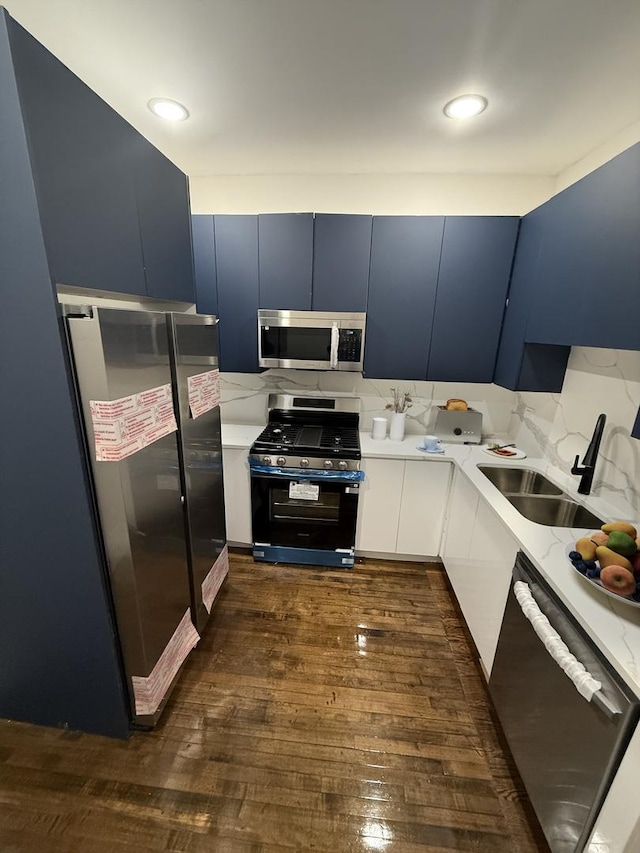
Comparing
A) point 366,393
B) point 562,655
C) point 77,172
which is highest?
point 77,172

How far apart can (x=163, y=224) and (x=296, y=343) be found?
3.23ft

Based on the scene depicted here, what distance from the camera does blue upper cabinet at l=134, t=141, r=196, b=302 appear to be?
4.12 ft

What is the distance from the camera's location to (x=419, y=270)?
2.11 m

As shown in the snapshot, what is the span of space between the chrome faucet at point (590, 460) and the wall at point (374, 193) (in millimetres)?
1627

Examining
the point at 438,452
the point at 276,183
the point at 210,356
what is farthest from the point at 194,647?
the point at 276,183

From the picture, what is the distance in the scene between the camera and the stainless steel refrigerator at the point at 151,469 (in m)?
0.97

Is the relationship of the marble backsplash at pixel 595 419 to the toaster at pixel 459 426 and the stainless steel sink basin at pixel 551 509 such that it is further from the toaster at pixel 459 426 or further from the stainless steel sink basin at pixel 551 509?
the toaster at pixel 459 426

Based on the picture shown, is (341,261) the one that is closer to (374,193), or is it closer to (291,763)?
(374,193)

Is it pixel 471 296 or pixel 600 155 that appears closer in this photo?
pixel 600 155

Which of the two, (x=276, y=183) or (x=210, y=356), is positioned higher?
(x=276, y=183)

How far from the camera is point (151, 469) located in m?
1.20

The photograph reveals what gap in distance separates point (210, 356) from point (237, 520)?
1.29 meters

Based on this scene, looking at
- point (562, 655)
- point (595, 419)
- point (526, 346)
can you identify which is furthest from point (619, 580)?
point (526, 346)

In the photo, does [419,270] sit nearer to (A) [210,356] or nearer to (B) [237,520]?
(A) [210,356]
